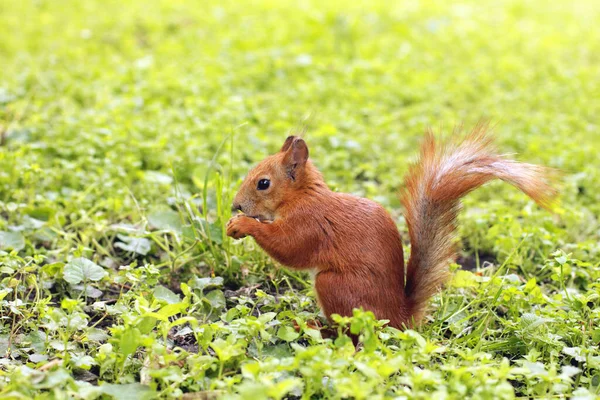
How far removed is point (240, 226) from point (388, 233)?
0.46m

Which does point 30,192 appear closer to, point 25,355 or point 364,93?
point 25,355

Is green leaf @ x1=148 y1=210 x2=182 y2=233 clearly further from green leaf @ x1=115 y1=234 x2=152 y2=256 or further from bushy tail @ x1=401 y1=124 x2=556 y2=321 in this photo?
bushy tail @ x1=401 y1=124 x2=556 y2=321

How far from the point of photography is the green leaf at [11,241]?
2756 millimetres

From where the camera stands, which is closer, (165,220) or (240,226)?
(240,226)

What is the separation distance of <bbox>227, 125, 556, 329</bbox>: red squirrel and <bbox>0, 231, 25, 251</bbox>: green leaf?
894 millimetres

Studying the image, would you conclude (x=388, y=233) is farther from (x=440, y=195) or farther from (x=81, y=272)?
(x=81, y=272)

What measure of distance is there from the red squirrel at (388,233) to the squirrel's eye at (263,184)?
13cm

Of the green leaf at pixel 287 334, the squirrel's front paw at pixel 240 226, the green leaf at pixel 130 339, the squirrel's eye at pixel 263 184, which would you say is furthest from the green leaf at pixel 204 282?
the green leaf at pixel 130 339

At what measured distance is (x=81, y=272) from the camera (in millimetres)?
2480

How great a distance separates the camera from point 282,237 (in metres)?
2.35

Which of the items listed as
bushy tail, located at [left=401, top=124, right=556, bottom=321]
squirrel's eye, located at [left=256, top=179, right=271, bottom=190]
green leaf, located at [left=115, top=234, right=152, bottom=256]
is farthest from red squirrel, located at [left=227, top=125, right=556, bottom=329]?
green leaf, located at [left=115, top=234, right=152, bottom=256]

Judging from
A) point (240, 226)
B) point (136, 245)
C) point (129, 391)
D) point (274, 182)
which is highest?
point (274, 182)

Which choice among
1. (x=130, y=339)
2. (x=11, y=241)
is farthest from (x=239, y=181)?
(x=130, y=339)

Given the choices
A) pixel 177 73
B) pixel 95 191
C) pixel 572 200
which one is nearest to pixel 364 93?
pixel 177 73
